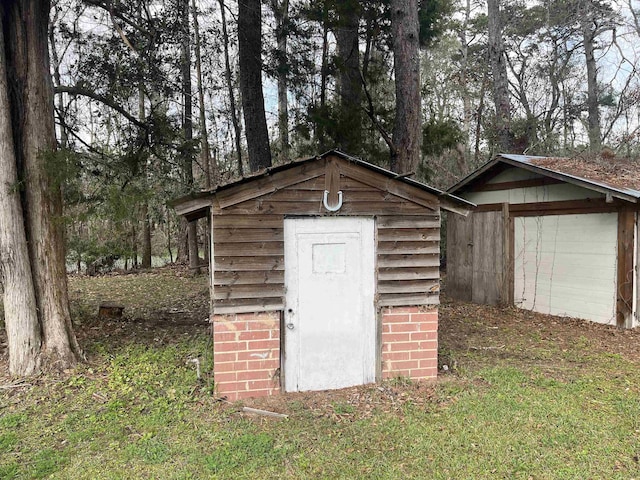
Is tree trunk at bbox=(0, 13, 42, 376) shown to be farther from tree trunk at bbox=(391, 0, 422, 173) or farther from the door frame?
tree trunk at bbox=(391, 0, 422, 173)

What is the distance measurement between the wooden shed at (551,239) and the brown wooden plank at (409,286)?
→ 392 centimetres

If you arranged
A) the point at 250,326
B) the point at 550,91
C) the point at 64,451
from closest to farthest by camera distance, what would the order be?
the point at 64,451 → the point at 250,326 → the point at 550,91

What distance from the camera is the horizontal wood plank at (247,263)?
4.39 meters

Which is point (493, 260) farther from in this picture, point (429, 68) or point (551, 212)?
point (429, 68)

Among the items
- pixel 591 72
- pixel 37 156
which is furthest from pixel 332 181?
pixel 591 72

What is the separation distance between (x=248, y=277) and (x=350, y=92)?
271 inches

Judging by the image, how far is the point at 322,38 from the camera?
11.2 m

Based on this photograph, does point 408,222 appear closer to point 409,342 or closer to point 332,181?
point 332,181

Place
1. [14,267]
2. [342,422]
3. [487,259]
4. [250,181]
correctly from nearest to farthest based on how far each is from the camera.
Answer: [342,422] < [250,181] < [14,267] < [487,259]

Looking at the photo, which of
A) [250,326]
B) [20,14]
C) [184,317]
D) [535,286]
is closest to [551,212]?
[535,286]

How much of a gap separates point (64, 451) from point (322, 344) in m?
2.44

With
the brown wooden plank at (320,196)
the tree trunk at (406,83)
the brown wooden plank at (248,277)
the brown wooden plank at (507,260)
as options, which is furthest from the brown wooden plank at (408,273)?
the brown wooden plank at (507,260)

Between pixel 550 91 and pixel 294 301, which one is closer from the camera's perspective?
pixel 294 301

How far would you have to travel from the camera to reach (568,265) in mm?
8094
